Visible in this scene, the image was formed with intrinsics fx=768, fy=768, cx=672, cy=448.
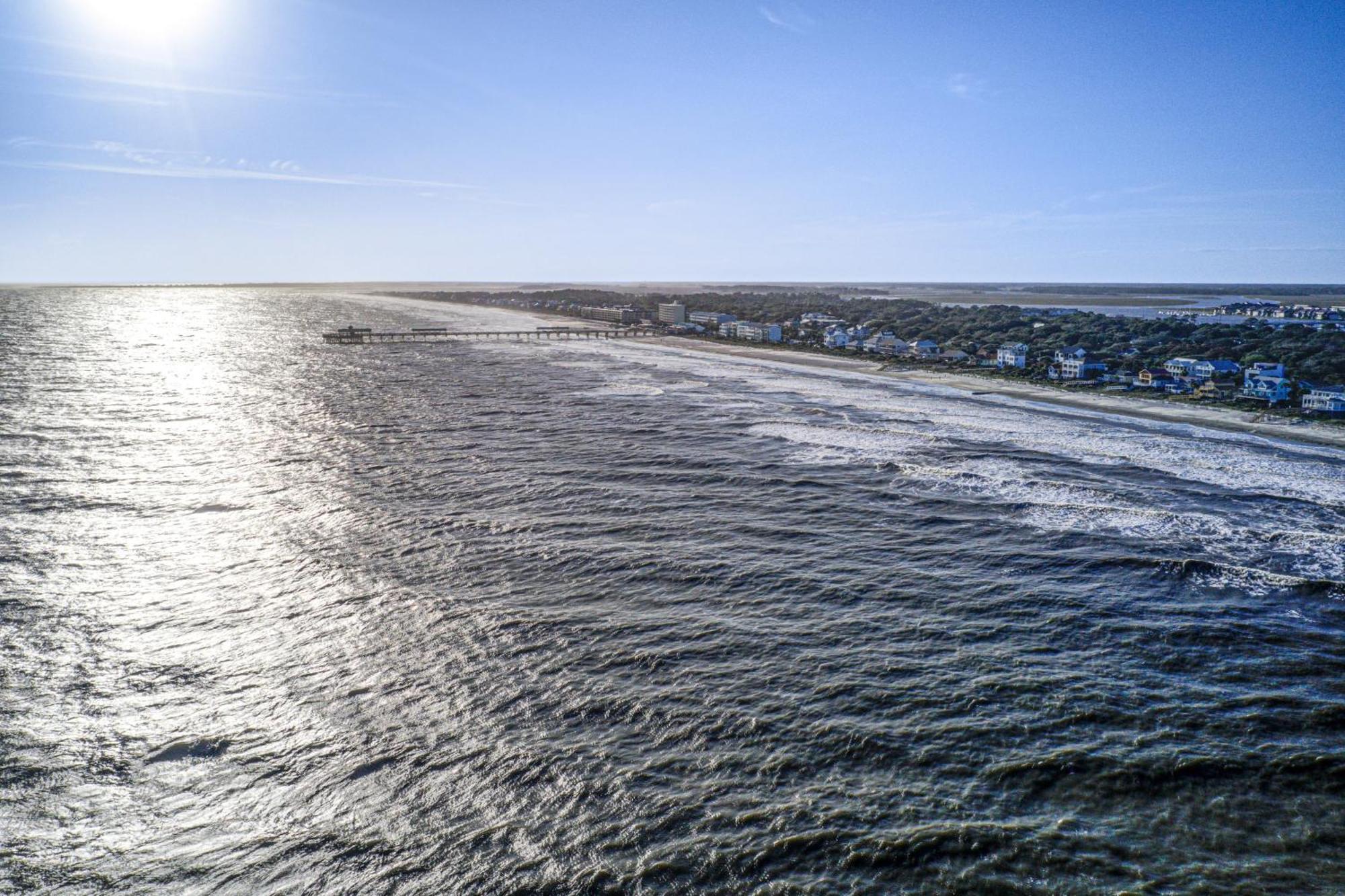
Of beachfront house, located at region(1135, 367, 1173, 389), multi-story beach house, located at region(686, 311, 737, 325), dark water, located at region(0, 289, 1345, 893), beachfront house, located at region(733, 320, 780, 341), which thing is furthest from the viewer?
multi-story beach house, located at region(686, 311, 737, 325)

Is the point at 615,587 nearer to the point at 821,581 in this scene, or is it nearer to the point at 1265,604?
the point at 821,581

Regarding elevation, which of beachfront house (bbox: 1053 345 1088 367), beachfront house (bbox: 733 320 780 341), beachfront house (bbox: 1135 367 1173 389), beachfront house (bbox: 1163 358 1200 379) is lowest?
beachfront house (bbox: 1135 367 1173 389)

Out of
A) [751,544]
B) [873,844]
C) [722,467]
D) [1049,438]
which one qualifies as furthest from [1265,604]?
[1049,438]

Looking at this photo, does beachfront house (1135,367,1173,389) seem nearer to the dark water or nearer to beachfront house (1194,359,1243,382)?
beachfront house (1194,359,1243,382)

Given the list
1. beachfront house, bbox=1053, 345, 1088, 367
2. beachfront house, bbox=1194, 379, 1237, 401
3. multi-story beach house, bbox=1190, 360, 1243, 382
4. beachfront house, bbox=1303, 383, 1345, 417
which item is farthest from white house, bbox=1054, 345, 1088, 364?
beachfront house, bbox=1303, 383, 1345, 417

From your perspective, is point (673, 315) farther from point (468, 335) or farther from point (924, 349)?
point (924, 349)

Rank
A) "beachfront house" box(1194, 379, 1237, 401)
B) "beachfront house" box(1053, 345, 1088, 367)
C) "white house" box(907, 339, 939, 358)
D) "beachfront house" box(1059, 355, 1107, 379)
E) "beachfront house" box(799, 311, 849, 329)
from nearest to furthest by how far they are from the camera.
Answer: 1. "beachfront house" box(1194, 379, 1237, 401)
2. "beachfront house" box(1059, 355, 1107, 379)
3. "beachfront house" box(1053, 345, 1088, 367)
4. "white house" box(907, 339, 939, 358)
5. "beachfront house" box(799, 311, 849, 329)
